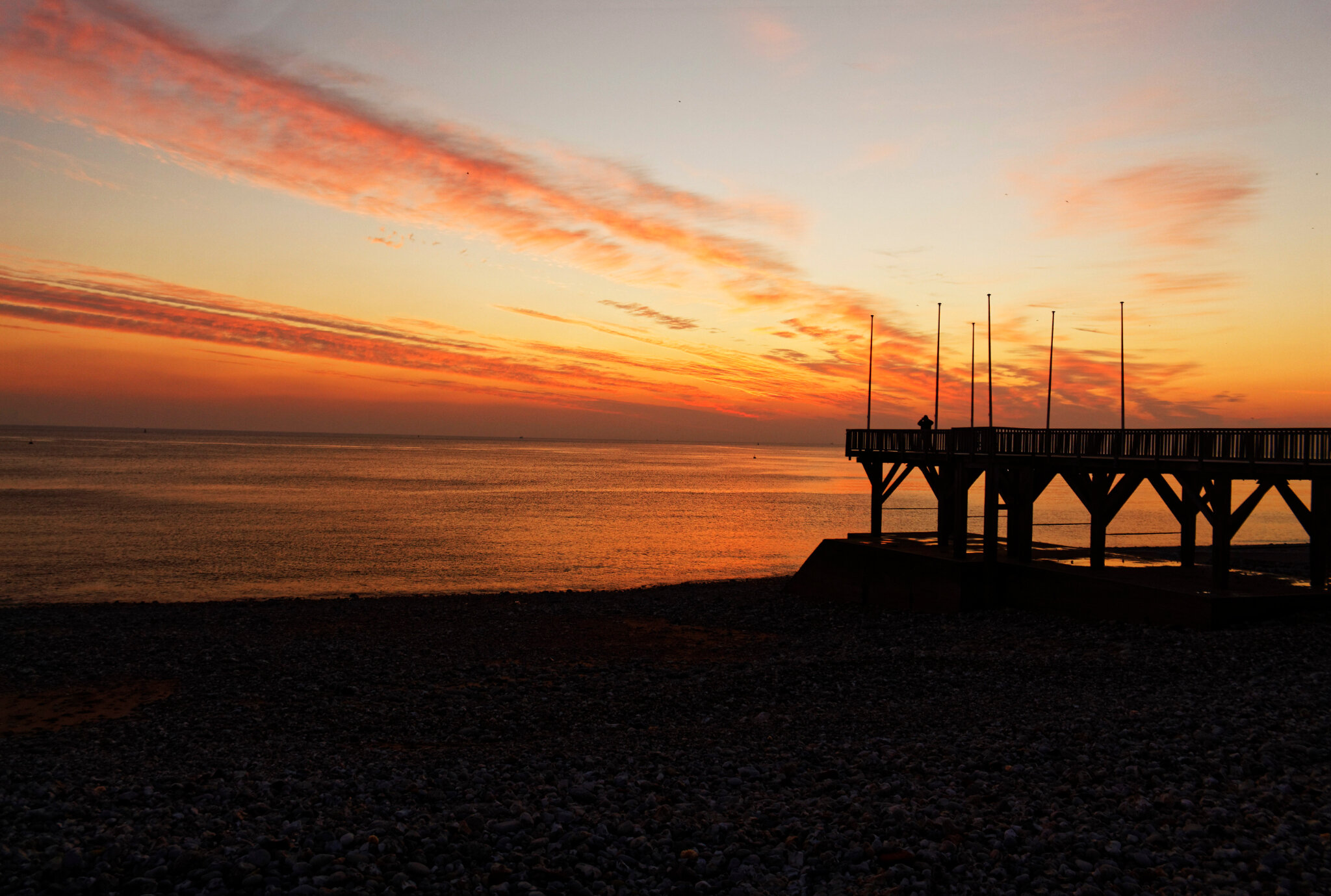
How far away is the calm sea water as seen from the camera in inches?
1543

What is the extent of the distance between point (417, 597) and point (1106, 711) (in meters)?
26.9

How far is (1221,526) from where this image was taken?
2053cm

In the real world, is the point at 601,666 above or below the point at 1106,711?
below

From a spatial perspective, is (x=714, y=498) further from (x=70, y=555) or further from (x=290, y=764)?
(x=290, y=764)

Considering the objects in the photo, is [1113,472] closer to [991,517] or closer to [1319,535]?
[991,517]

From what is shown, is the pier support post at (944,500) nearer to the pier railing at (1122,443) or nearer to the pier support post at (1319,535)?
the pier railing at (1122,443)

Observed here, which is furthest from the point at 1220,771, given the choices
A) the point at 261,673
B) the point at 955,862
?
the point at 261,673

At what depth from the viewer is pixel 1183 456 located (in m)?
21.1

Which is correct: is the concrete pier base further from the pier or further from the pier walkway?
the pier walkway

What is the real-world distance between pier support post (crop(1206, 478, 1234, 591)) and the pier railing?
85 centimetres

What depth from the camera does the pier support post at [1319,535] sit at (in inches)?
760

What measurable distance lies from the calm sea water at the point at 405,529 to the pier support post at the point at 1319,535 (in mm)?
26146

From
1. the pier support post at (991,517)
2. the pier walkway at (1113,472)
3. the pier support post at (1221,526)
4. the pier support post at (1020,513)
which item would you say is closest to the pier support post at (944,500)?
the pier walkway at (1113,472)

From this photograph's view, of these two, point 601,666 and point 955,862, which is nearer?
point 955,862
